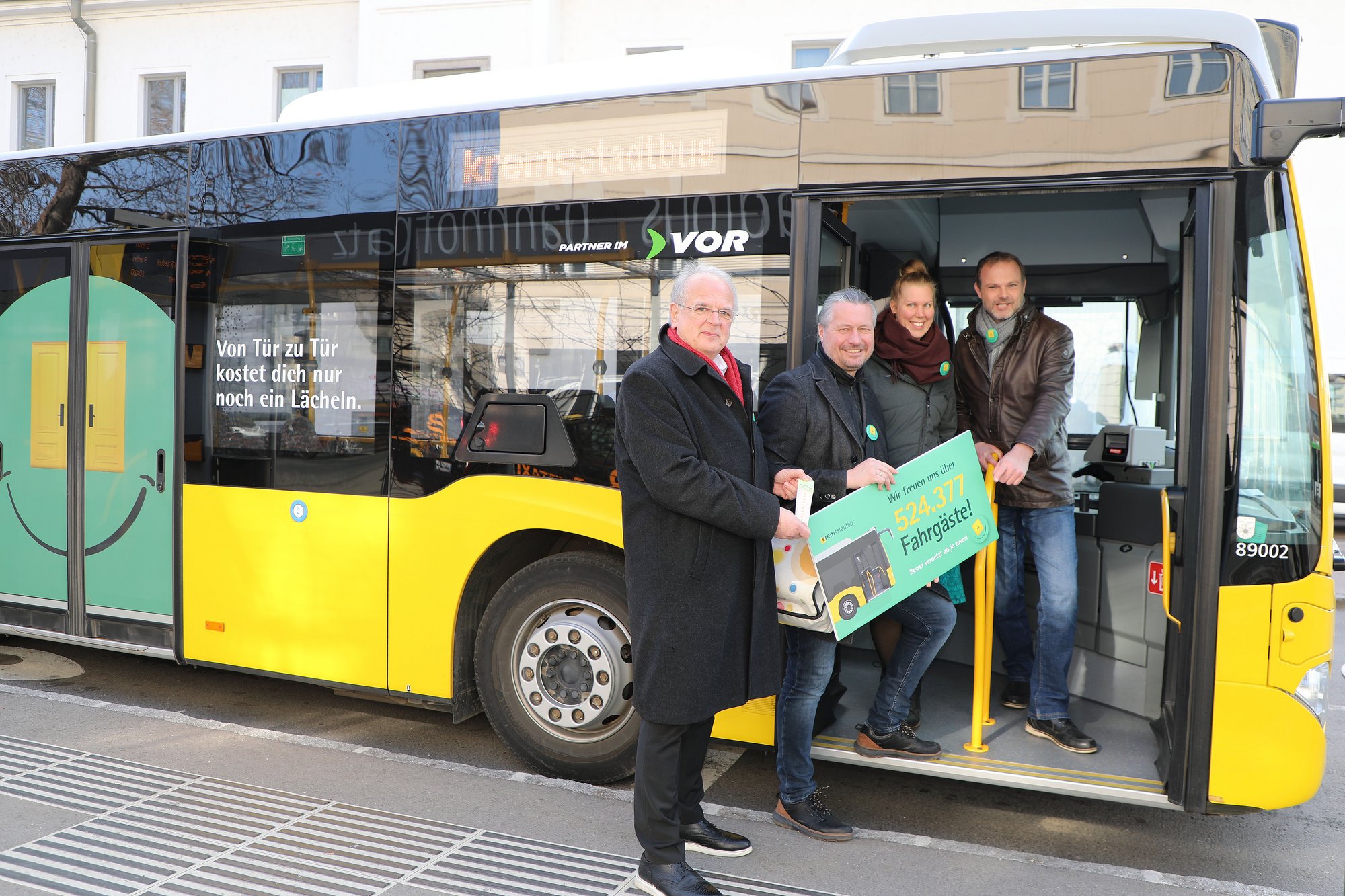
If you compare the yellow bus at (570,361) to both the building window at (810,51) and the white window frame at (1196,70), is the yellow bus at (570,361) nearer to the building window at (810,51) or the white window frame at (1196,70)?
the white window frame at (1196,70)

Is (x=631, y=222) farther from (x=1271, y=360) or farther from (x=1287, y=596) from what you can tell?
(x=1287, y=596)

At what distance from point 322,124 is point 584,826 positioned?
3.15m

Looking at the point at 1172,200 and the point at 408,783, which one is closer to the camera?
the point at 408,783

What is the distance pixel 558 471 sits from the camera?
3949 mm

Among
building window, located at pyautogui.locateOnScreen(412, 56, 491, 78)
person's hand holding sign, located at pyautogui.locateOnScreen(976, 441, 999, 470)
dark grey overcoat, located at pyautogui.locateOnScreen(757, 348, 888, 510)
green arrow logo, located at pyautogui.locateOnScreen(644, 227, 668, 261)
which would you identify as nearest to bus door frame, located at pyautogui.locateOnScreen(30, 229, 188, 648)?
green arrow logo, located at pyautogui.locateOnScreen(644, 227, 668, 261)

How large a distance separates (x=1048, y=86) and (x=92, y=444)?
464cm

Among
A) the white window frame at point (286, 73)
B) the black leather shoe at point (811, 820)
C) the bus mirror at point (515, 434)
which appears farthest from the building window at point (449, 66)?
the black leather shoe at point (811, 820)

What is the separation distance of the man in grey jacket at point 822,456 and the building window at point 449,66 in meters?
11.5

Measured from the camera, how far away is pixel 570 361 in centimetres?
396

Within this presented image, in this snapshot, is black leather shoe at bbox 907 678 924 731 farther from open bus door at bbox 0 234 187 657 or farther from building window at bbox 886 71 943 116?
open bus door at bbox 0 234 187 657

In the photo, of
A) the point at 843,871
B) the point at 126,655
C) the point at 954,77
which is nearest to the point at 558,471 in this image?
the point at 843,871

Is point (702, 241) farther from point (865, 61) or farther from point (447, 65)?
point (447, 65)

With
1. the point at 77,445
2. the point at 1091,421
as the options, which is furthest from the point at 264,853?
the point at 1091,421

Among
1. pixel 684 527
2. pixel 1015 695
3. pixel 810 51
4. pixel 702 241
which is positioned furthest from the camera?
pixel 810 51
